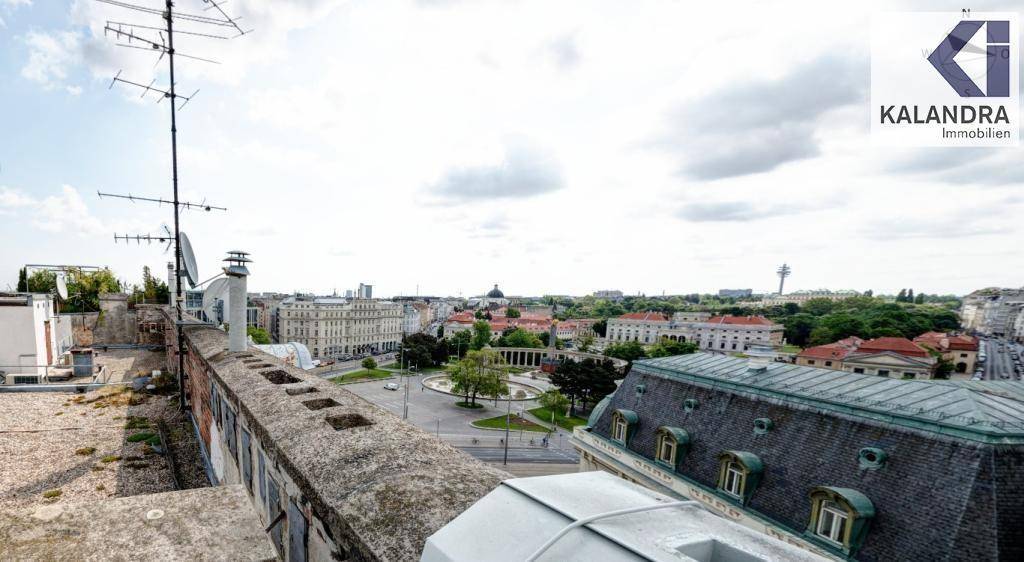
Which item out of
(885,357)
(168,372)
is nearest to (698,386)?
(168,372)

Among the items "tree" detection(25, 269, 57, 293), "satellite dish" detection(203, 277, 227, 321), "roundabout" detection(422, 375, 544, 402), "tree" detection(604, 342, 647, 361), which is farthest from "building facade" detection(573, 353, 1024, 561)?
"tree" detection(25, 269, 57, 293)

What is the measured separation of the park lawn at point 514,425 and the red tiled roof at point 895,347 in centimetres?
4923

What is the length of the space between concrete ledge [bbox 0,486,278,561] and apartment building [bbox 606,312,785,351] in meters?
102

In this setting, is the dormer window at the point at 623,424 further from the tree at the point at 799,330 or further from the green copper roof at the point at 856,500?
the tree at the point at 799,330

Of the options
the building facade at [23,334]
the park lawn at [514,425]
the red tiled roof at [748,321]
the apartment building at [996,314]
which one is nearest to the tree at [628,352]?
the park lawn at [514,425]

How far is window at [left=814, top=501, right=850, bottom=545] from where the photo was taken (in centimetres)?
898

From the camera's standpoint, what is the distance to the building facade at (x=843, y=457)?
793cm

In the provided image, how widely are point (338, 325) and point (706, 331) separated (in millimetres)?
86363

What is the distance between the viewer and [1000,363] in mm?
66938

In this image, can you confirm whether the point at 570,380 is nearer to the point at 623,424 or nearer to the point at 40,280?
the point at 623,424

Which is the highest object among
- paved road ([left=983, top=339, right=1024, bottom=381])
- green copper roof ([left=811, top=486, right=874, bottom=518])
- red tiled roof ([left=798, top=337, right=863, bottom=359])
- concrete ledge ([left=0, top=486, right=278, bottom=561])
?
concrete ledge ([left=0, top=486, right=278, bottom=561])

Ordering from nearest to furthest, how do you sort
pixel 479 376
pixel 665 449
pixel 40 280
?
pixel 665 449, pixel 40 280, pixel 479 376

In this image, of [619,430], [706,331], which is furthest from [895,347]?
[619,430]

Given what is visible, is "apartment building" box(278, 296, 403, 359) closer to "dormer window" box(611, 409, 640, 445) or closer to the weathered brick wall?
"dormer window" box(611, 409, 640, 445)
